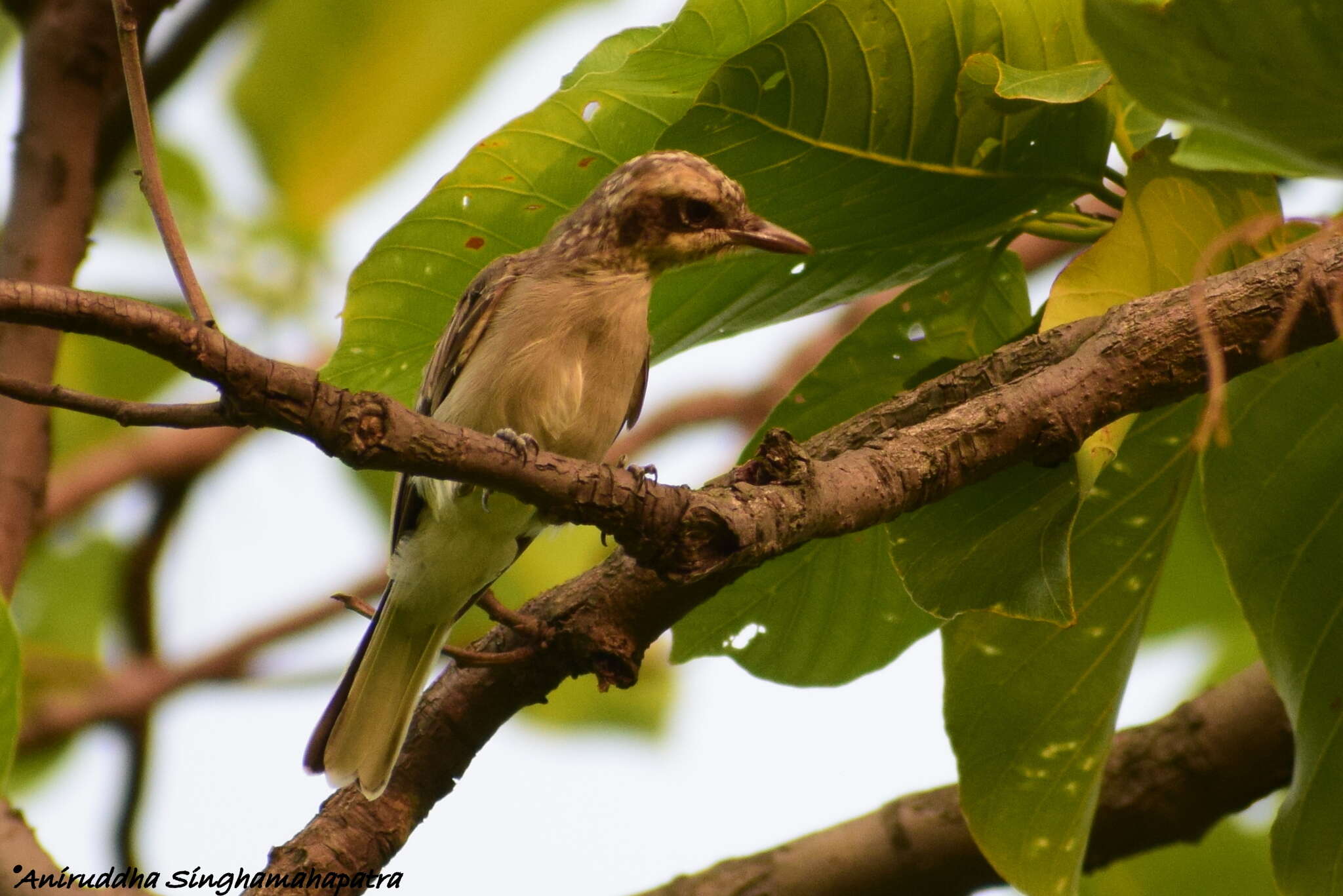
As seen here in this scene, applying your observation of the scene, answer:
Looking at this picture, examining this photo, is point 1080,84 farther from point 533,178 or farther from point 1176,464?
point 533,178

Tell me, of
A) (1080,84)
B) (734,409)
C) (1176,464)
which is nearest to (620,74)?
(1080,84)

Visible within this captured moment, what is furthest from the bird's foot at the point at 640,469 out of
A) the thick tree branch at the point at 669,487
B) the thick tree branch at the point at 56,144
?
the thick tree branch at the point at 56,144

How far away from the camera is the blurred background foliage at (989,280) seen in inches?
107

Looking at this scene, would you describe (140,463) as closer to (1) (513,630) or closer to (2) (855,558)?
(1) (513,630)

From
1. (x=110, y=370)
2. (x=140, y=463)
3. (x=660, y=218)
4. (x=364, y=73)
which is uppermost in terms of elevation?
(x=364, y=73)

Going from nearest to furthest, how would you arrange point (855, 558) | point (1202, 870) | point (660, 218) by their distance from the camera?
1. point (855, 558)
2. point (660, 218)
3. point (1202, 870)

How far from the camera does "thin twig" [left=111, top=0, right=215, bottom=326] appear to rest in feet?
6.56

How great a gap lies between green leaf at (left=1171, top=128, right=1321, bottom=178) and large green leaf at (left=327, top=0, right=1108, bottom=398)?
0.65 meters

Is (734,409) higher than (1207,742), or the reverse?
(734,409)

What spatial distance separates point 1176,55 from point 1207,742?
225cm

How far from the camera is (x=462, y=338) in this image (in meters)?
4.02

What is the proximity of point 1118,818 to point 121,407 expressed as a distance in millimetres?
2901

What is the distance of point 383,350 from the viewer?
3.36m

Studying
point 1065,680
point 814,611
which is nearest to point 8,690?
point 814,611
